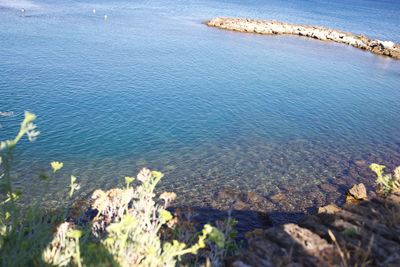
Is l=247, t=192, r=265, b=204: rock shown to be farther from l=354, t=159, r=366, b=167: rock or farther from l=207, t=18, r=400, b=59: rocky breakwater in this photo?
l=207, t=18, r=400, b=59: rocky breakwater

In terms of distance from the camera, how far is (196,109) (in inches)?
878

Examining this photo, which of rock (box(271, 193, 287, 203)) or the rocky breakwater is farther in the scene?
the rocky breakwater

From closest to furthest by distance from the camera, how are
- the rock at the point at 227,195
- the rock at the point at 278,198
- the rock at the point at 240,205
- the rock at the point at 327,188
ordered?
the rock at the point at 240,205
the rock at the point at 227,195
the rock at the point at 278,198
the rock at the point at 327,188

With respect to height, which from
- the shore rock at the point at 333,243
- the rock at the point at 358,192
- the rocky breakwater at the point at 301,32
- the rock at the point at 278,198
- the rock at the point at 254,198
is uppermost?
the shore rock at the point at 333,243

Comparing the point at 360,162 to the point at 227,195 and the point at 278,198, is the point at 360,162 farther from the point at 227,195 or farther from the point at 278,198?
the point at 227,195

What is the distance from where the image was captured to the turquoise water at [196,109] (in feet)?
51.0

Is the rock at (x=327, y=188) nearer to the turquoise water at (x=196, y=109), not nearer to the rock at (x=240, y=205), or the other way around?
the turquoise water at (x=196, y=109)

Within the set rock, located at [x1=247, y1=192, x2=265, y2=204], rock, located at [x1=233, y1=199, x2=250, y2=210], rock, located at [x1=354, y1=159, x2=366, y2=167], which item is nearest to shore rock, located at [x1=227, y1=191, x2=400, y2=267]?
rock, located at [x1=233, y1=199, x2=250, y2=210]

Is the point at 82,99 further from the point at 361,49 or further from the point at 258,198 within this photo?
the point at 361,49

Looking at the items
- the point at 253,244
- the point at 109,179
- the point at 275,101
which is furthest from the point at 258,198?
the point at 275,101

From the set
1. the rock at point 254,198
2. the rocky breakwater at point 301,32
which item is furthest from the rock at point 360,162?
the rocky breakwater at point 301,32

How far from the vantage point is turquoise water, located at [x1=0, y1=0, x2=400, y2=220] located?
15539 millimetres

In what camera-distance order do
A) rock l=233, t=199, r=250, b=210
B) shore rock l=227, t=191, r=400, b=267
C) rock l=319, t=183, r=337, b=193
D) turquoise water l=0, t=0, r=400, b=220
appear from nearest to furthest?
shore rock l=227, t=191, r=400, b=267 → rock l=233, t=199, r=250, b=210 → rock l=319, t=183, r=337, b=193 → turquoise water l=0, t=0, r=400, b=220

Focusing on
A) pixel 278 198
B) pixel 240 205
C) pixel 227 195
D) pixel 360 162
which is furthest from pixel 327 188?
pixel 227 195
